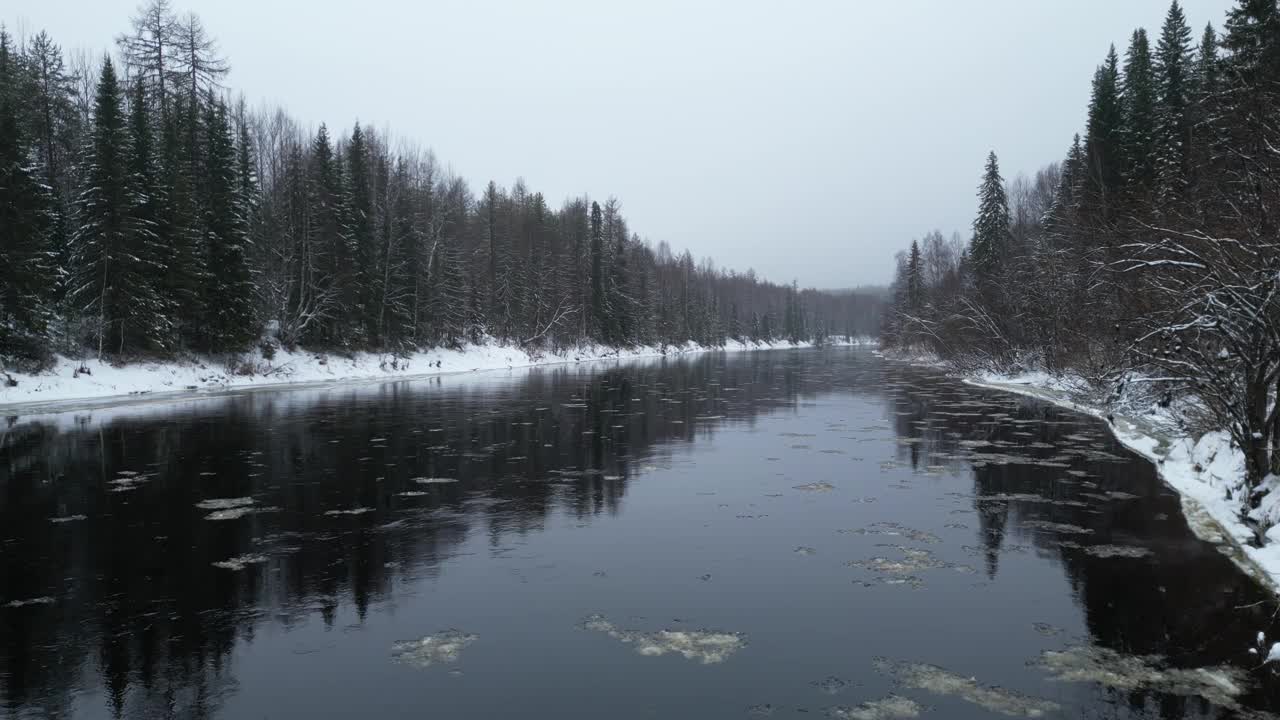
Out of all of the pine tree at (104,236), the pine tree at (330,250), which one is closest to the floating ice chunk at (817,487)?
the pine tree at (104,236)

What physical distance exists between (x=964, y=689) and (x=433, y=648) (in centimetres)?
432

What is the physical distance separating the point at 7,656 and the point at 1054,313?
35.0 m

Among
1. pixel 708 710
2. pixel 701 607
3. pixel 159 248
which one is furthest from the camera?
pixel 159 248

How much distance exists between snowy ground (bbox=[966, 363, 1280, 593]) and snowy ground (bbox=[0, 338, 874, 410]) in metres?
33.8

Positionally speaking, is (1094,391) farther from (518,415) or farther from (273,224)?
(273,224)

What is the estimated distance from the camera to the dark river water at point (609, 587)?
5238 mm

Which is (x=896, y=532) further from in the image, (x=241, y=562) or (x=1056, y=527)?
(x=241, y=562)

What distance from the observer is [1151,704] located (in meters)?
5.03

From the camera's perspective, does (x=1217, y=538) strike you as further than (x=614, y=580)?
Yes

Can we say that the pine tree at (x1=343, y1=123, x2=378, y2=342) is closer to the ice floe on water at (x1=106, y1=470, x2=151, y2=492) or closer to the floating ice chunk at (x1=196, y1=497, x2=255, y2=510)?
the ice floe on water at (x1=106, y1=470, x2=151, y2=492)

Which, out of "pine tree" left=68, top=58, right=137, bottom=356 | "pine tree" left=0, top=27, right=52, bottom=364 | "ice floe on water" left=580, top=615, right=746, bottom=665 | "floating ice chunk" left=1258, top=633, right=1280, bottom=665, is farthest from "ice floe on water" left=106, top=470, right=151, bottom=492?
"pine tree" left=68, top=58, right=137, bottom=356

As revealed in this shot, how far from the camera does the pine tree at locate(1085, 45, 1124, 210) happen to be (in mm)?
43219

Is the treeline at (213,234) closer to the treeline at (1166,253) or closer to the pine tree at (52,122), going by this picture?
the pine tree at (52,122)

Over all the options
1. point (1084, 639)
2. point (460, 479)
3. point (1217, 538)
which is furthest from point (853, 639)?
point (460, 479)
